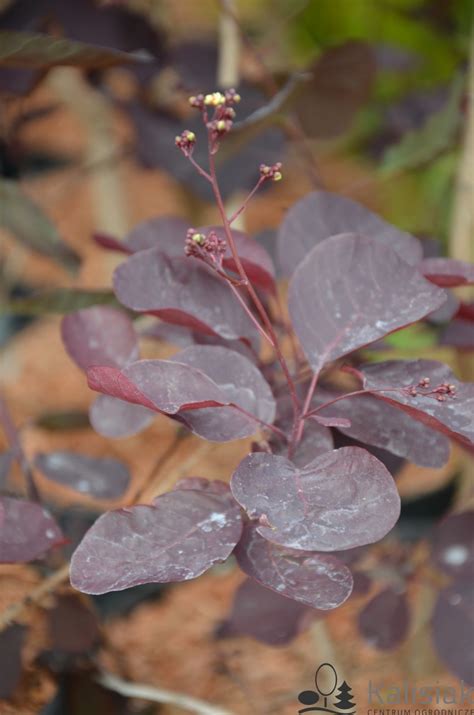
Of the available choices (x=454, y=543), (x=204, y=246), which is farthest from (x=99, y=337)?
(x=454, y=543)

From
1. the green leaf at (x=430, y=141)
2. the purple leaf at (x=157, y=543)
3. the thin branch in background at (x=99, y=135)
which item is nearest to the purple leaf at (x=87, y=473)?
the purple leaf at (x=157, y=543)

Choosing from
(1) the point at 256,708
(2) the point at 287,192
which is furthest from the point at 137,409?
(2) the point at 287,192

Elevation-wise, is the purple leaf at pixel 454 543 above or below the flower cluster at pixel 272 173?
below

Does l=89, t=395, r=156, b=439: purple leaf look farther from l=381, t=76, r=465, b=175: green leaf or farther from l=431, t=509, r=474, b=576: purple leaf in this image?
l=381, t=76, r=465, b=175: green leaf

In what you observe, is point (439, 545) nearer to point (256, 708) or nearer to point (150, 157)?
point (256, 708)

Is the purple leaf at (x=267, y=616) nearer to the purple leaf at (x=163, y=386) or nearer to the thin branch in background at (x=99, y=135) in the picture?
the purple leaf at (x=163, y=386)

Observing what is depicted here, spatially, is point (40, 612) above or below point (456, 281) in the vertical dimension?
below

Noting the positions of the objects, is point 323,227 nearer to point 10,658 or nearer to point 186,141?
point 186,141
